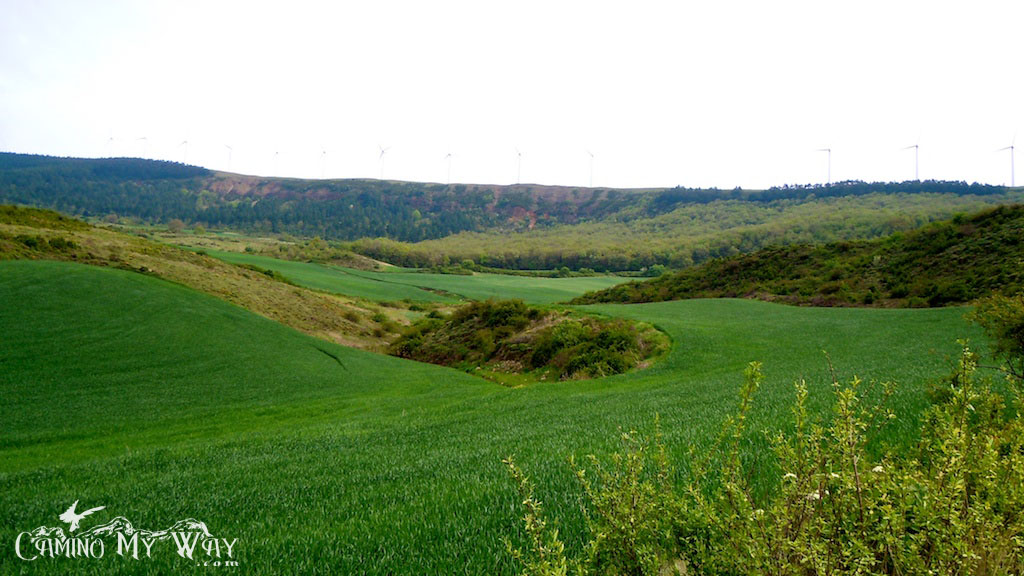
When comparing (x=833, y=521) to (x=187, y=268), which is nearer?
(x=833, y=521)

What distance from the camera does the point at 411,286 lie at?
88.1 meters

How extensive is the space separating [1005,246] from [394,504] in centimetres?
5464

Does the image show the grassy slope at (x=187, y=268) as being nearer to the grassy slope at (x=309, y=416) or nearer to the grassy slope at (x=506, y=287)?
the grassy slope at (x=309, y=416)

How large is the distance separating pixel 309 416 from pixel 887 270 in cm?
5374

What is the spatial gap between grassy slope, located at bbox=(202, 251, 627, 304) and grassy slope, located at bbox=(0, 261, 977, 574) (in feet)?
137

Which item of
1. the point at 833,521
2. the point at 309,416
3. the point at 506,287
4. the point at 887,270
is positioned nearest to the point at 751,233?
the point at 506,287

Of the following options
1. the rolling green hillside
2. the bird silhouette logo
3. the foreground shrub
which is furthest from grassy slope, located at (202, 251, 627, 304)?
the foreground shrub

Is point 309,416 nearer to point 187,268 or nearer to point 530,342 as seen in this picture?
point 530,342

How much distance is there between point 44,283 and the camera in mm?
27641

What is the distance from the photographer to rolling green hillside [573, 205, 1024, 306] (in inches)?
1500

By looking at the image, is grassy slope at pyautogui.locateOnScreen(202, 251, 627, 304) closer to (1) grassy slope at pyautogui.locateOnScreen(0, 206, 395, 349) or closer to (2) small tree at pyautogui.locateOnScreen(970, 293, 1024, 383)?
(1) grassy slope at pyautogui.locateOnScreen(0, 206, 395, 349)

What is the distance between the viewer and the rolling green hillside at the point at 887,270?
125ft

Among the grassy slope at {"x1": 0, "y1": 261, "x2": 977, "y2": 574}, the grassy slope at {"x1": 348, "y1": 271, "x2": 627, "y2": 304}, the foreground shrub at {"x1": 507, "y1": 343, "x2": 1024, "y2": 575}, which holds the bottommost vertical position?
the grassy slope at {"x1": 348, "y1": 271, "x2": 627, "y2": 304}

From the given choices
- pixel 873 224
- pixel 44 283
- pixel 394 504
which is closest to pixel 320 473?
pixel 394 504
